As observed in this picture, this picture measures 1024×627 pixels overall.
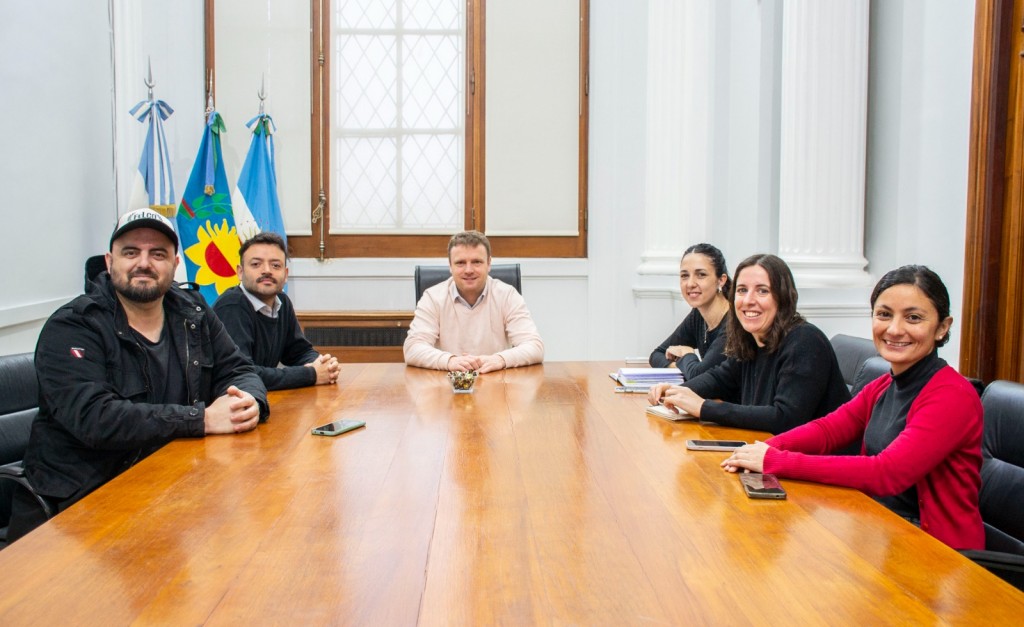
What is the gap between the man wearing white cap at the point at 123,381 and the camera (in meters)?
1.97

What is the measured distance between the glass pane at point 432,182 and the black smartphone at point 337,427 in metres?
3.53

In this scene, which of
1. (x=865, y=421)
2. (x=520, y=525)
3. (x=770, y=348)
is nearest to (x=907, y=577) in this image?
(x=520, y=525)

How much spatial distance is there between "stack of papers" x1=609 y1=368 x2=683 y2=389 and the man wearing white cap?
1186mm

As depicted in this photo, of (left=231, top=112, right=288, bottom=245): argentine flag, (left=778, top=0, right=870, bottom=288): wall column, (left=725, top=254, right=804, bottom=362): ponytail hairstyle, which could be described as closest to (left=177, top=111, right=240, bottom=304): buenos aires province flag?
(left=231, top=112, right=288, bottom=245): argentine flag

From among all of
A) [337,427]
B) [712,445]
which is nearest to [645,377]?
[712,445]

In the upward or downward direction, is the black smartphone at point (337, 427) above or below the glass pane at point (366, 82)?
below

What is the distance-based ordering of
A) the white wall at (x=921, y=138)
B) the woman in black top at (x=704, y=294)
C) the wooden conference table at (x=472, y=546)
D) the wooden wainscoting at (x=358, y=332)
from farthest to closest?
the wooden wainscoting at (x=358, y=332) → the woman in black top at (x=704, y=294) → the white wall at (x=921, y=138) → the wooden conference table at (x=472, y=546)

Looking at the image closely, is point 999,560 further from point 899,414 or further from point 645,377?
point 645,377

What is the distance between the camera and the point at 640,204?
5469 mm

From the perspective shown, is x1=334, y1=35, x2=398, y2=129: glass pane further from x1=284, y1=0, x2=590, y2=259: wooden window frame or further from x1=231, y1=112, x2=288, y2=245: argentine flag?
x1=231, y1=112, x2=288, y2=245: argentine flag

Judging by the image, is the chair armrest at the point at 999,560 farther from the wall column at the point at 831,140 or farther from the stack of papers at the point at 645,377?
the wall column at the point at 831,140

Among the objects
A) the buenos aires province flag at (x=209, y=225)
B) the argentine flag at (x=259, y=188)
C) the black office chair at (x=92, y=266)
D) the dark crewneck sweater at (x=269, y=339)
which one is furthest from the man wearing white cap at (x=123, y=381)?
the argentine flag at (x=259, y=188)

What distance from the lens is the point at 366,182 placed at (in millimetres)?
5547

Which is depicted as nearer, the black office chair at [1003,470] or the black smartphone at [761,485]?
the black smartphone at [761,485]
